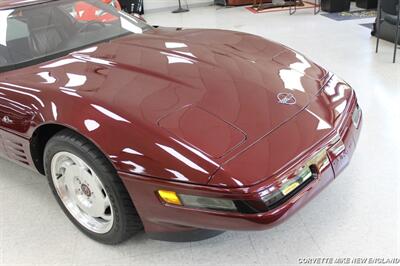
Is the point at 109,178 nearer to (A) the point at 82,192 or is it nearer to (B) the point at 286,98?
(A) the point at 82,192

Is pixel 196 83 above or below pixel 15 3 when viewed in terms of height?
below

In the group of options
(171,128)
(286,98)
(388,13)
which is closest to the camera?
(171,128)

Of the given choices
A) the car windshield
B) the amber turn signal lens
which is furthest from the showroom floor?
the car windshield

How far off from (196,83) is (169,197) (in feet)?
1.84

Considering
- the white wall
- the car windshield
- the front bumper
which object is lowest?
the white wall

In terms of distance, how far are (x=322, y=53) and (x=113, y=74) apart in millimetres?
3102

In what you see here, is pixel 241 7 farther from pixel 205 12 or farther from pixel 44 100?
pixel 44 100

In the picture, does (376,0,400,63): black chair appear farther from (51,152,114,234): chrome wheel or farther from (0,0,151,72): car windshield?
(51,152,114,234): chrome wheel

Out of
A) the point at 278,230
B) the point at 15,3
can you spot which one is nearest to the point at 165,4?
the point at 15,3

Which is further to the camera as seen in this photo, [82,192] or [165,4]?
[165,4]

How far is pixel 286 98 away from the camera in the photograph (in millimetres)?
1672

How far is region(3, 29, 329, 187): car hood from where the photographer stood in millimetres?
1443

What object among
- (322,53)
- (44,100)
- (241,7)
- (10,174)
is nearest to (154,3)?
(241,7)

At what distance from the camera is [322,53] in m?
4.31
